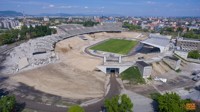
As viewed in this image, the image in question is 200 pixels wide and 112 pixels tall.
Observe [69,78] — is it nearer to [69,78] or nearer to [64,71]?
[69,78]

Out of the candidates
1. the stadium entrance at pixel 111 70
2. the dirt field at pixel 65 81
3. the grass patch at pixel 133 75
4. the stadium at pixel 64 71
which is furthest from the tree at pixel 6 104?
the stadium entrance at pixel 111 70

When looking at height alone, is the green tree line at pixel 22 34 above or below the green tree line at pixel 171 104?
above

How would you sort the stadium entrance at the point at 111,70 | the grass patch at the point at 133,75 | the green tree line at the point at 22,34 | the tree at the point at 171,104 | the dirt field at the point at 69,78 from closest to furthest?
1. the tree at the point at 171,104
2. the dirt field at the point at 69,78
3. the grass patch at the point at 133,75
4. the stadium entrance at the point at 111,70
5. the green tree line at the point at 22,34

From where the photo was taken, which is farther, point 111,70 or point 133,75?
point 111,70

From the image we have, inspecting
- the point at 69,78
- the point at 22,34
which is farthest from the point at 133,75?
the point at 22,34

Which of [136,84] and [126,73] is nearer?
[136,84]

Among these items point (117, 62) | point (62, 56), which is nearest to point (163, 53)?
point (117, 62)

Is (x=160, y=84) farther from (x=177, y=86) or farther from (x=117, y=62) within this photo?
(x=117, y=62)

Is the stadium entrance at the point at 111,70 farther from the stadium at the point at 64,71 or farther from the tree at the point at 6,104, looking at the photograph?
the tree at the point at 6,104

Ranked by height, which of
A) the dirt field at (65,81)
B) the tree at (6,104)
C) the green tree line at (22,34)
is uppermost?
the green tree line at (22,34)
